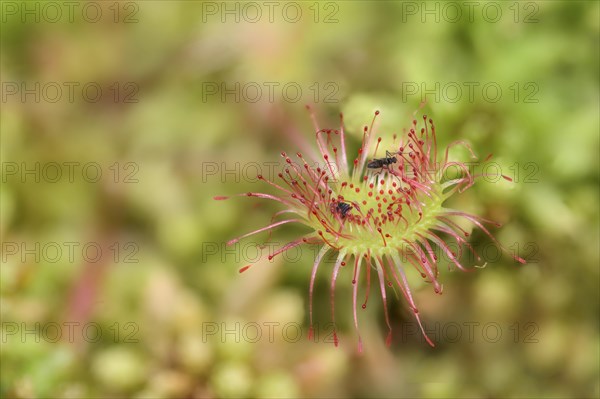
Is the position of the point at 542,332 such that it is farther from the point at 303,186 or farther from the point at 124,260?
the point at 124,260

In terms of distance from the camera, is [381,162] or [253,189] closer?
[381,162]

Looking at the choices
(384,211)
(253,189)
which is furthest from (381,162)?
(253,189)

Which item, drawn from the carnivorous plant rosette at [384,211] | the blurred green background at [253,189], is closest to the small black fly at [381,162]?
the carnivorous plant rosette at [384,211]

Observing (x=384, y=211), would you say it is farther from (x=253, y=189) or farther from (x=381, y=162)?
(x=253, y=189)

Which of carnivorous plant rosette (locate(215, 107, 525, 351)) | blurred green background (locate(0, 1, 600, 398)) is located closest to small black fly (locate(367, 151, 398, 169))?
carnivorous plant rosette (locate(215, 107, 525, 351))

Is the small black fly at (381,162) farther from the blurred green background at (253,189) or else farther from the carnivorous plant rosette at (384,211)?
the blurred green background at (253,189)

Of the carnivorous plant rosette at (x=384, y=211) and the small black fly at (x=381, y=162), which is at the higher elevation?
the small black fly at (x=381, y=162)
